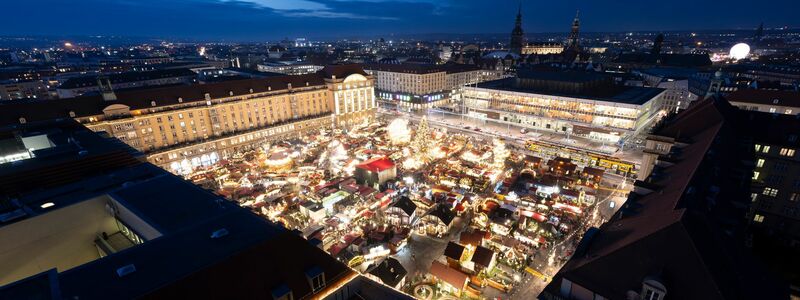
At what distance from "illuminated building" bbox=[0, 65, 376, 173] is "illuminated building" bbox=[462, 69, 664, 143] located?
133ft

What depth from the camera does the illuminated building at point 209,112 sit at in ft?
→ 200

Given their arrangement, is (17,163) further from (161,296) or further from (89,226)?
(161,296)

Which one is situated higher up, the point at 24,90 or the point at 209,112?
the point at 24,90

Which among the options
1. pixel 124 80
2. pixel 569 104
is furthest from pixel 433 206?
pixel 124 80

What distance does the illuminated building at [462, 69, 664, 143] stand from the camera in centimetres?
8269

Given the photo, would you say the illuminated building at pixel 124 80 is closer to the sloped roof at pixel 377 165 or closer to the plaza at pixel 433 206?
the plaza at pixel 433 206

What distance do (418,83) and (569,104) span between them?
52927 mm

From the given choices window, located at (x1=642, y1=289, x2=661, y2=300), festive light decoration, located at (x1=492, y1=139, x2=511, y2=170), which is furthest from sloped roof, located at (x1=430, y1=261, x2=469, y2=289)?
festive light decoration, located at (x1=492, y1=139, x2=511, y2=170)

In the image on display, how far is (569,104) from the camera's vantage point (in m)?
87.9

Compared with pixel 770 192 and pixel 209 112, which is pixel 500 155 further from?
pixel 209 112

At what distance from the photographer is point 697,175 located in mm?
28609

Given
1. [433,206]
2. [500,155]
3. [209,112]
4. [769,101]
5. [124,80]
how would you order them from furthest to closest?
1. [124,80]
2. [209,112]
3. [500,155]
4. [769,101]
5. [433,206]

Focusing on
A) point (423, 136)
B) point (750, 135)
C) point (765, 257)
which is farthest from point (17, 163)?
point (750, 135)

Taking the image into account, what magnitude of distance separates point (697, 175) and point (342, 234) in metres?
37.2
